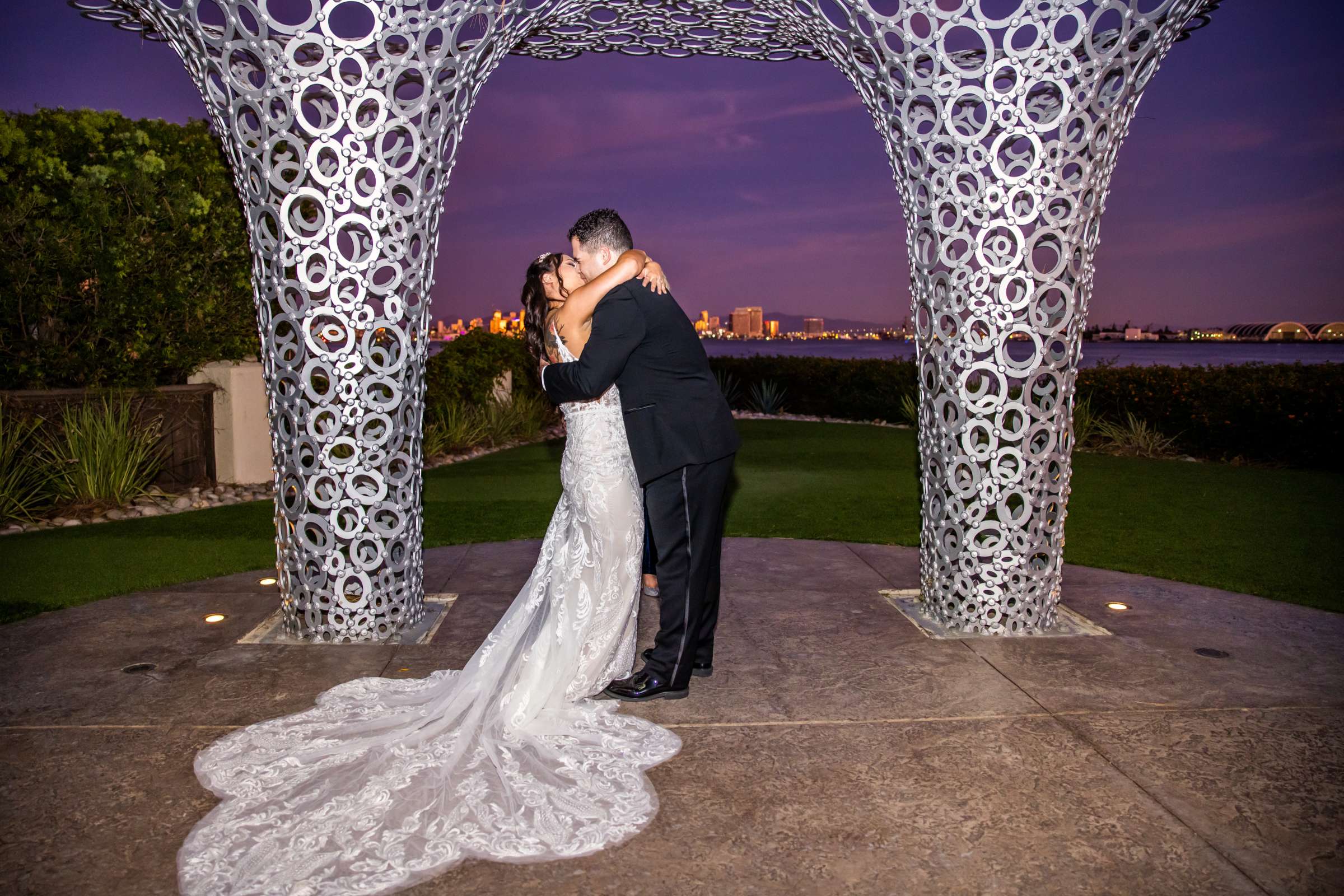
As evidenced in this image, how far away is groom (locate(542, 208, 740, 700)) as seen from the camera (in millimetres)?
3605

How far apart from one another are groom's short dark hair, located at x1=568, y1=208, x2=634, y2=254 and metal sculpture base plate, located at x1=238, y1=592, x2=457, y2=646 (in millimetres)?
2157

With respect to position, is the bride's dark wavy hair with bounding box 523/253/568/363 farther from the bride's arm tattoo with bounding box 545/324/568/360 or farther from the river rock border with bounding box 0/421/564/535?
the river rock border with bounding box 0/421/564/535

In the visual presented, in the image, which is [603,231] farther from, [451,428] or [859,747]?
[451,428]

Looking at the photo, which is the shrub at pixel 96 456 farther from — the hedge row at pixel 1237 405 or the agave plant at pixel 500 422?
the hedge row at pixel 1237 405

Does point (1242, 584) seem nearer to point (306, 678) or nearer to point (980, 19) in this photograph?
point (980, 19)

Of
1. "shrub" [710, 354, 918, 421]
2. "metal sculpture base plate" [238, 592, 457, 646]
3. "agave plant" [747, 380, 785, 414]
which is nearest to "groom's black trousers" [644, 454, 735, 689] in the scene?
"metal sculpture base plate" [238, 592, 457, 646]

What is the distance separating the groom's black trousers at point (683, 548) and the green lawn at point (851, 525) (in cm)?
337

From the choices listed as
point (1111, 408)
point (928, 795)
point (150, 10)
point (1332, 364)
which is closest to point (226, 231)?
point (150, 10)

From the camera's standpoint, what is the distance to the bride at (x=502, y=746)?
8.59ft

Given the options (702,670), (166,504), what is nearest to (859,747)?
(702,670)

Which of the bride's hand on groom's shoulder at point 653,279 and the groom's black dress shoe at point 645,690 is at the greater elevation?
the bride's hand on groom's shoulder at point 653,279

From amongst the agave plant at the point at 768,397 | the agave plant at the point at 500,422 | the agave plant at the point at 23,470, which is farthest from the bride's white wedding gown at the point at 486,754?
the agave plant at the point at 768,397

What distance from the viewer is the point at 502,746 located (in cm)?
324

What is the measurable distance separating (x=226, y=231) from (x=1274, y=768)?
9387 mm
